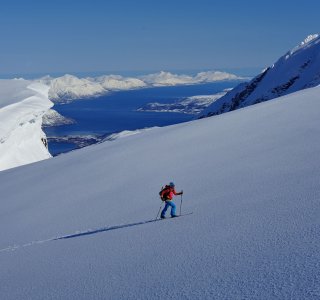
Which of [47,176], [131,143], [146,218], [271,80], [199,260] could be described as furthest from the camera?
[271,80]

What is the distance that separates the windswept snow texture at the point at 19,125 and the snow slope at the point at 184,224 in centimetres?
2386

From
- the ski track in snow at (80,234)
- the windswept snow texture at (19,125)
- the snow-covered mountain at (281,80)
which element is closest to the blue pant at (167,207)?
the ski track in snow at (80,234)

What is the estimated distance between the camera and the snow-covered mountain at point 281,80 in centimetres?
8087

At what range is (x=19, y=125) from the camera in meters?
42.4

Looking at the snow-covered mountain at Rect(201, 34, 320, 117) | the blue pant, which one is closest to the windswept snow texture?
the blue pant

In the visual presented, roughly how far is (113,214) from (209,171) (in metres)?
2.93

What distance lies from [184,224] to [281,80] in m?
85.6

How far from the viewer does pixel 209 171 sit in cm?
1165

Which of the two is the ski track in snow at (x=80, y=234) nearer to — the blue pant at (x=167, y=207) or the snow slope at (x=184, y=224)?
the snow slope at (x=184, y=224)

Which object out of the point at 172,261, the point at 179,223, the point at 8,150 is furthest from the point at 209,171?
the point at 8,150

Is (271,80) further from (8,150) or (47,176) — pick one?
(47,176)

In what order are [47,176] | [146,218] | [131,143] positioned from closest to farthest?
[146,218]
[47,176]
[131,143]

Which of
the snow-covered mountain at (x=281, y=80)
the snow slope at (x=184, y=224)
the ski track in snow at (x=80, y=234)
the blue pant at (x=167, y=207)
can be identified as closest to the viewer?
the snow slope at (x=184, y=224)

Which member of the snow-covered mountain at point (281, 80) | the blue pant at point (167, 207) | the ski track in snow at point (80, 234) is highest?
the snow-covered mountain at point (281, 80)
